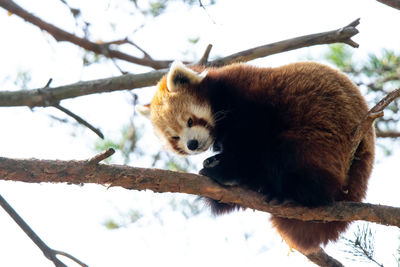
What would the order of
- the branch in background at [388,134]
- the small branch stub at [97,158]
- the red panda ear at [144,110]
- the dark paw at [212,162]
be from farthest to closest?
the branch in background at [388,134] < the red panda ear at [144,110] < the dark paw at [212,162] < the small branch stub at [97,158]

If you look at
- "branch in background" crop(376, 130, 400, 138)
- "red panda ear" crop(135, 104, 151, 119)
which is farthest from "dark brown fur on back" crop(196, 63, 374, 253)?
"branch in background" crop(376, 130, 400, 138)

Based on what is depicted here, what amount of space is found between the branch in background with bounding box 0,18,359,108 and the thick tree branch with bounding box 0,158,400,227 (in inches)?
48.6

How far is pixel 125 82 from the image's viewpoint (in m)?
4.25

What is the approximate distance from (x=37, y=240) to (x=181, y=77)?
6.76 ft

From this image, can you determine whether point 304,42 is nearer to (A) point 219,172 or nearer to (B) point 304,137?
(B) point 304,137

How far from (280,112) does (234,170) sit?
587 mm

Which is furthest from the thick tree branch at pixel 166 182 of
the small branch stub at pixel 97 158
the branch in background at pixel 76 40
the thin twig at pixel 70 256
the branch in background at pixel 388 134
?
Answer: the branch in background at pixel 388 134

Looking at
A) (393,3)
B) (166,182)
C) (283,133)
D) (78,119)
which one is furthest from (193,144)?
(393,3)

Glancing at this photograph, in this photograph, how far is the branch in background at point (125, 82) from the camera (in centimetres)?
401

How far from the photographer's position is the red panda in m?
3.43

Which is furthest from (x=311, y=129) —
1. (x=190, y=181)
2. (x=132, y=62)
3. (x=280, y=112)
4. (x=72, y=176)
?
(x=132, y=62)

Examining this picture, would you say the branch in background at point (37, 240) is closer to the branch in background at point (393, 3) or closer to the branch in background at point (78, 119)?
the branch in background at point (78, 119)

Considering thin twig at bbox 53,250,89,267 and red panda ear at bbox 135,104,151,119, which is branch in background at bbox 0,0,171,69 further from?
thin twig at bbox 53,250,89,267

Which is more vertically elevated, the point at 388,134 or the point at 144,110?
the point at 144,110
